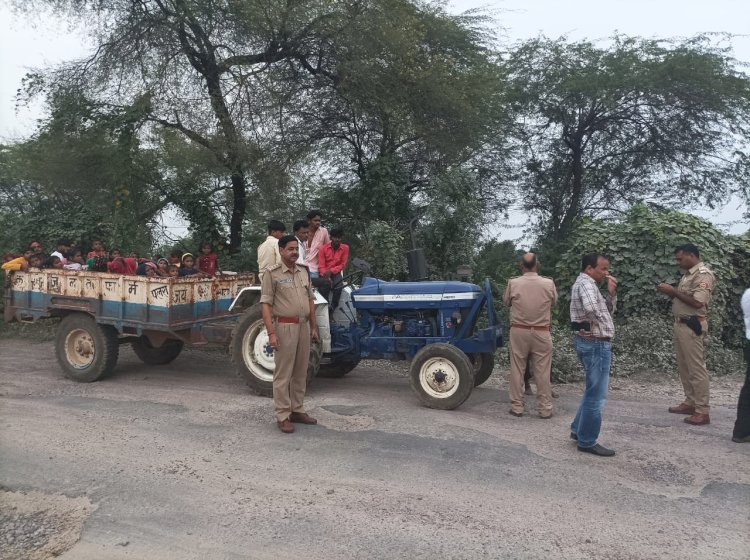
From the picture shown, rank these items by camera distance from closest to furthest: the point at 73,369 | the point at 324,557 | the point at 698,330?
the point at 324,557
the point at 698,330
the point at 73,369

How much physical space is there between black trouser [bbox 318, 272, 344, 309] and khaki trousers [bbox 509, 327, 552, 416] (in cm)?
229

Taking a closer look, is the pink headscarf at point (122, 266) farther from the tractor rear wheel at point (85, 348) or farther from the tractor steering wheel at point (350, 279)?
the tractor steering wheel at point (350, 279)

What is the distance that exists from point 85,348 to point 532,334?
570cm

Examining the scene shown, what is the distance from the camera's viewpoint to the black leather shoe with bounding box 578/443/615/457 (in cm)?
500

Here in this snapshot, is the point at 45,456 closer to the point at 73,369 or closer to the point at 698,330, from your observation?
the point at 73,369

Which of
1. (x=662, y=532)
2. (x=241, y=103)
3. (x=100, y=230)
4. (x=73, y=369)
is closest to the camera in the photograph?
(x=662, y=532)

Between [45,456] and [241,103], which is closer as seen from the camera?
[45,456]

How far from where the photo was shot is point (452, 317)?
6777 mm

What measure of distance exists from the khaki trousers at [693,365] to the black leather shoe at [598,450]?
1.59m

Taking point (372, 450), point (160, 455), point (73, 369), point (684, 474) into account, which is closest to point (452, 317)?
point (372, 450)

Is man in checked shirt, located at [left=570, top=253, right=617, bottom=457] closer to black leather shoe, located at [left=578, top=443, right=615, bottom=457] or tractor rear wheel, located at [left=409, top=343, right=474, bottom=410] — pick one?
black leather shoe, located at [left=578, top=443, right=615, bottom=457]

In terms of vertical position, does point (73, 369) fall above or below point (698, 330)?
below

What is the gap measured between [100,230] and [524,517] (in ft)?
38.2

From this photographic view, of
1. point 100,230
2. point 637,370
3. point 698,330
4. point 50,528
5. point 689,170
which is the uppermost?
point 689,170
